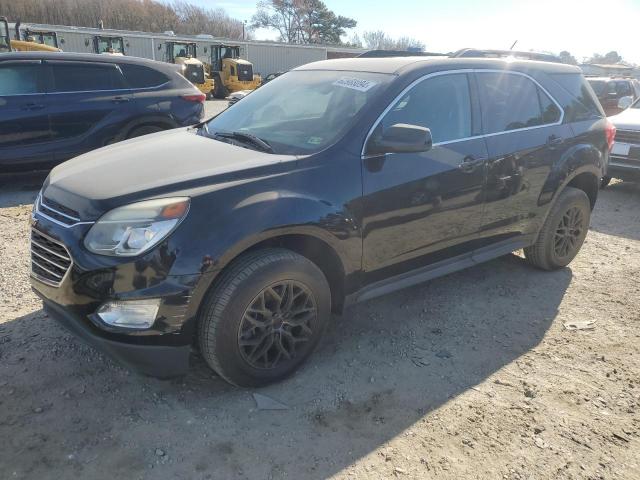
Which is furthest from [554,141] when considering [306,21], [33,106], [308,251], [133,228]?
[306,21]

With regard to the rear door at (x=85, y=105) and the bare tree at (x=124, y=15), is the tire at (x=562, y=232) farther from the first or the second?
the bare tree at (x=124, y=15)

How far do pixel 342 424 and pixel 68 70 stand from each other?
6.32m

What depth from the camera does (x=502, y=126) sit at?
387 cm

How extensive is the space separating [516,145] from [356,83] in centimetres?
141

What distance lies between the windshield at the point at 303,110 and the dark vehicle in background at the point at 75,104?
3573mm

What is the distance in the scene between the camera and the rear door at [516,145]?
12.4 feet

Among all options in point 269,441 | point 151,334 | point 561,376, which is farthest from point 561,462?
point 151,334

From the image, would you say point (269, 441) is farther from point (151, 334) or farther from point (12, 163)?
point (12, 163)

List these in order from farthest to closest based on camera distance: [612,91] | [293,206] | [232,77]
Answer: [232,77]
[612,91]
[293,206]

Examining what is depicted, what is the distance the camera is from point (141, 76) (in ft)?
23.7

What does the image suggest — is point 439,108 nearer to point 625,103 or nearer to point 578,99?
point 578,99

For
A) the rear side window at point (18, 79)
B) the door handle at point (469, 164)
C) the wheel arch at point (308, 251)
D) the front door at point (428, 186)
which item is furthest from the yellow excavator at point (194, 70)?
the wheel arch at point (308, 251)

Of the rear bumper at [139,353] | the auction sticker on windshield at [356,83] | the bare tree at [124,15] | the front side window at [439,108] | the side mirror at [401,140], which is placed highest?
the bare tree at [124,15]

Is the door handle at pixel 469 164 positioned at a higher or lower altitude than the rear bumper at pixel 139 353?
higher
